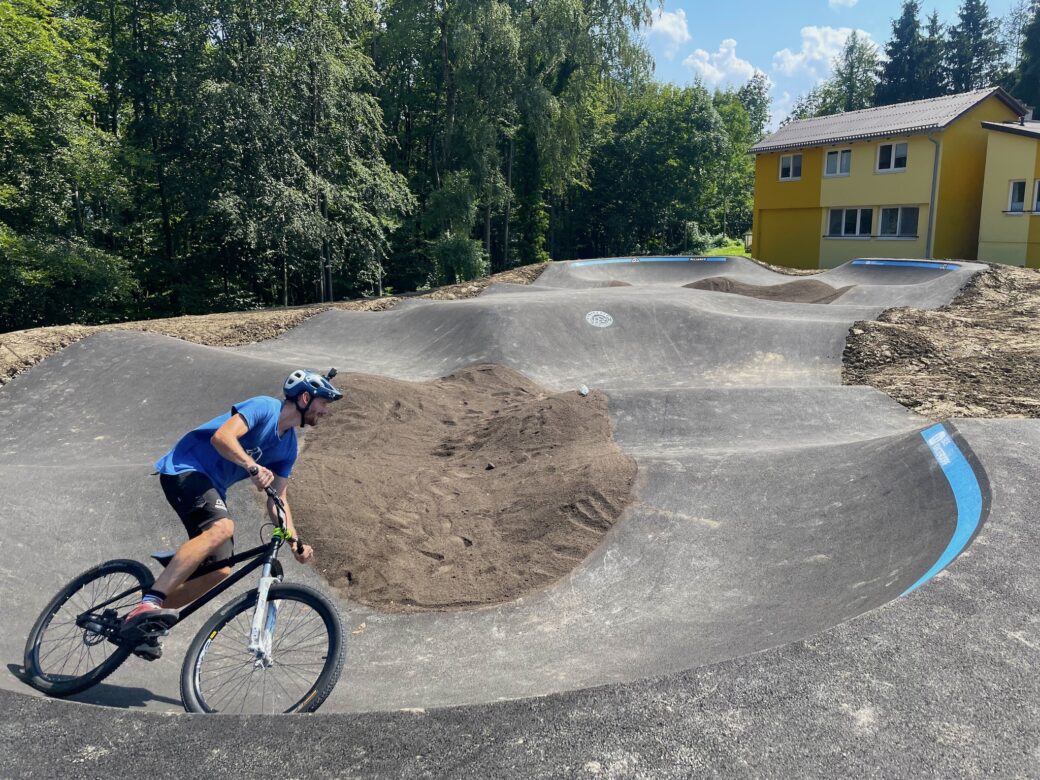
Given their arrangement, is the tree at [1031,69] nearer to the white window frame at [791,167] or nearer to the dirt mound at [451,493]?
the white window frame at [791,167]

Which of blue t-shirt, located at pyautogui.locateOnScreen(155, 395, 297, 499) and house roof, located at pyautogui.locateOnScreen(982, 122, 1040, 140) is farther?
house roof, located at pyautogui.locateOnScreen(982, 122, 1040, 140)

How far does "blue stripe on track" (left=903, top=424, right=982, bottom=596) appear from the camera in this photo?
4.34 m

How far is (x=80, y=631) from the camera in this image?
15.1 feet

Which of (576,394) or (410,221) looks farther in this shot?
(410,221)

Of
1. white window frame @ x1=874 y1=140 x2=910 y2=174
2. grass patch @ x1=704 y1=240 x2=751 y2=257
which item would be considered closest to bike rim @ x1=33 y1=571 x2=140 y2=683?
white window frame @ x1=874 y1=140 x2=910 y2=174

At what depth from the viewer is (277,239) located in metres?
22.3

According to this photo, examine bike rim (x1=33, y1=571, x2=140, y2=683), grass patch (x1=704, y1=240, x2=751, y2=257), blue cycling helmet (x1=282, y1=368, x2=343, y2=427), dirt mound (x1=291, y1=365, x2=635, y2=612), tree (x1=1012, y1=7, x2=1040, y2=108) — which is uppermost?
tree (x1=1012, y1=7, x2=1040, y2=108)

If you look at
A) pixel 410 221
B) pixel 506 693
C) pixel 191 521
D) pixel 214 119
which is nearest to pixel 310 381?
pixel 191 521

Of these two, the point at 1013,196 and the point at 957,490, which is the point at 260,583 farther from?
the point at 1013,196

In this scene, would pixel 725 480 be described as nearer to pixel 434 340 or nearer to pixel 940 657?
pixel 940 657

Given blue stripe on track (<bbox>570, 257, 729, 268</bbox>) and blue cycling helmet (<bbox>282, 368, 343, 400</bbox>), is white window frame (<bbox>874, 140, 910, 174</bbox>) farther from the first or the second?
blue cycling helmet (<bbox>282, 368, 343, 400</bbox>)

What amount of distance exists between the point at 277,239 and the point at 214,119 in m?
4.06

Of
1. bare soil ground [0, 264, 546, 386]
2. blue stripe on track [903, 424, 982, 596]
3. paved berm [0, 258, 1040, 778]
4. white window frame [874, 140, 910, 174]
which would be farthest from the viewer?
white window frame [874, 140, 910, 174]

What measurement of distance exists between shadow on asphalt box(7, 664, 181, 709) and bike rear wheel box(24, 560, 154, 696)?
110 mm
